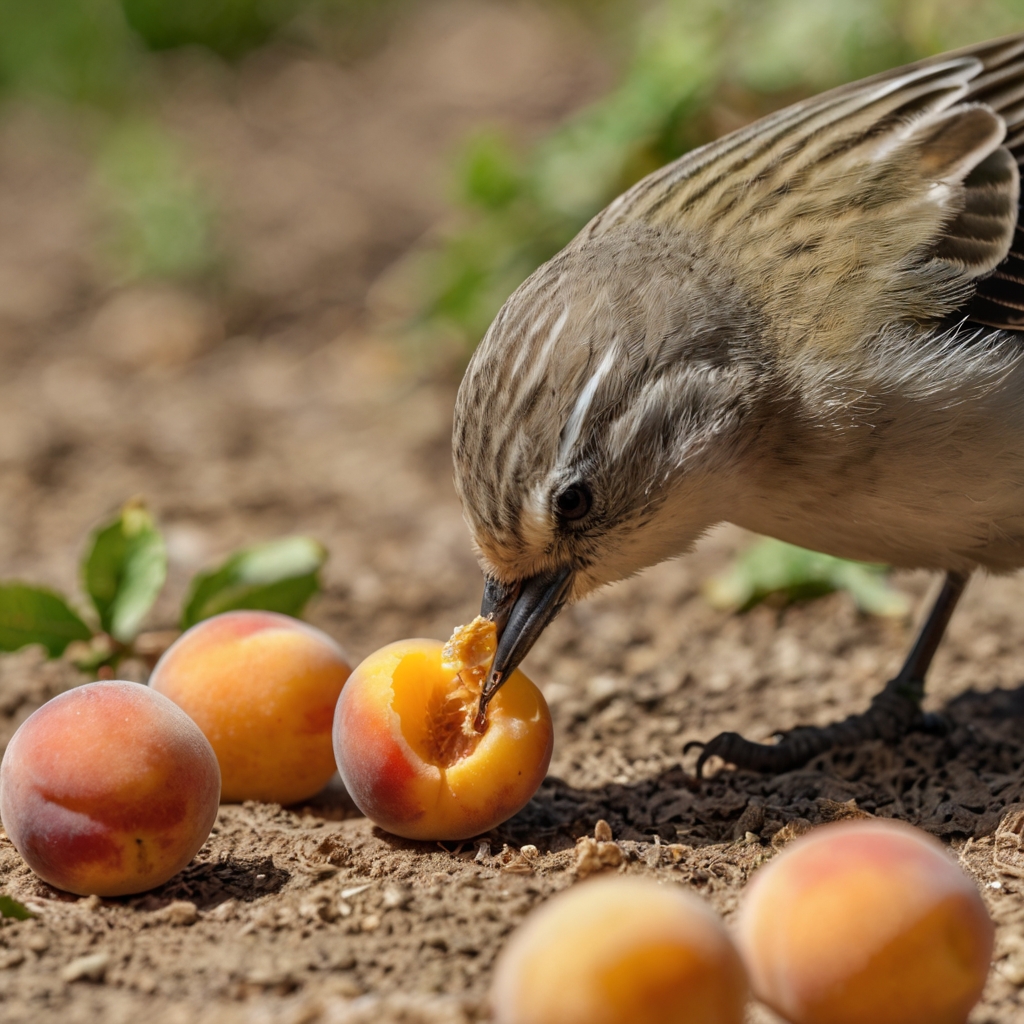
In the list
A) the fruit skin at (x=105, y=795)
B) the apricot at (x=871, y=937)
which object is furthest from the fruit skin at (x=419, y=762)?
the apricot at (x=871, y=937)

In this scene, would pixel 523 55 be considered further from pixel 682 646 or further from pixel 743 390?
pixel 743 390

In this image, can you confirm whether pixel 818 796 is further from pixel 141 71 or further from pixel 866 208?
pixel 141 71

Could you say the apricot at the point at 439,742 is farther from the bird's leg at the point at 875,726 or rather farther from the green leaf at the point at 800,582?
the green leaf at the point at 800,582

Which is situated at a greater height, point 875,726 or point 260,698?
point 260,698

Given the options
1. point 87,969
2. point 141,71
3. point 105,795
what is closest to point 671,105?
point 105,795

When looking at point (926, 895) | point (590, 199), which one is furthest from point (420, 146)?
point (926, 895)

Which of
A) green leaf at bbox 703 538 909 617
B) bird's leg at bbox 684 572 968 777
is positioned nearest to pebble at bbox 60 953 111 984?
bird's leg at bbox 684 572 968 777

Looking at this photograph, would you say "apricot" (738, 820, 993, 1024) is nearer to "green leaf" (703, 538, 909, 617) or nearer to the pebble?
the pebble
